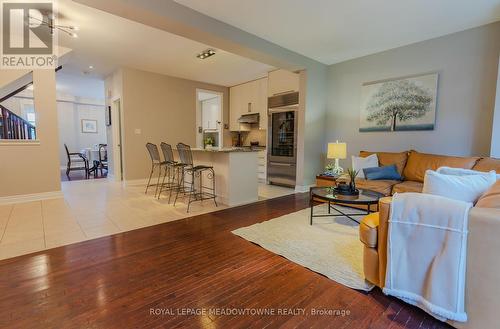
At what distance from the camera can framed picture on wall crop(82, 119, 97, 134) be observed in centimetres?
940

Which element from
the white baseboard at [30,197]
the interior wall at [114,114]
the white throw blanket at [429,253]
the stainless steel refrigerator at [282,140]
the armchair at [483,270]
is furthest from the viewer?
the interior wall at [114,114]

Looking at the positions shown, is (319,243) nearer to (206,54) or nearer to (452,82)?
(452,82)

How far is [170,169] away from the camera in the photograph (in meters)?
5.45

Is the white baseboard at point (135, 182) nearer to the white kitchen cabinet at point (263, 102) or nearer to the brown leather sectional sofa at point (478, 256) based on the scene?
the white kitchen cabinet at point (263, 102)

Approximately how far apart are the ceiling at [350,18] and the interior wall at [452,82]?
0.63ft

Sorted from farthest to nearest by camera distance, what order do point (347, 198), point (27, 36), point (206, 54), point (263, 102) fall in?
point (263, 102), point (206, 54), point (27, 36), point (347, 198)

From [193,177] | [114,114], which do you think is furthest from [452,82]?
[114,114]

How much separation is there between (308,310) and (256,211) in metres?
2.12

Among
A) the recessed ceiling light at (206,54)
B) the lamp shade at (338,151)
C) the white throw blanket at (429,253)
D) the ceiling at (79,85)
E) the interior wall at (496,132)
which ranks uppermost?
the ceiling at (79,85)

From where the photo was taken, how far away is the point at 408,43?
12.9 feet

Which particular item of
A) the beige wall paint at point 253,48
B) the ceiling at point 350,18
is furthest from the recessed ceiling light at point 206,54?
the ceiling at point 350,18

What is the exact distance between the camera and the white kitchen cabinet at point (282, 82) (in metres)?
5.16

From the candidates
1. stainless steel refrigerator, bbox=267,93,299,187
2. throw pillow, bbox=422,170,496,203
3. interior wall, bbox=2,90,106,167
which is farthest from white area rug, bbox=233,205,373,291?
interior wall, bbox=2,90,106,167

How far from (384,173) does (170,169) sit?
169 inches
